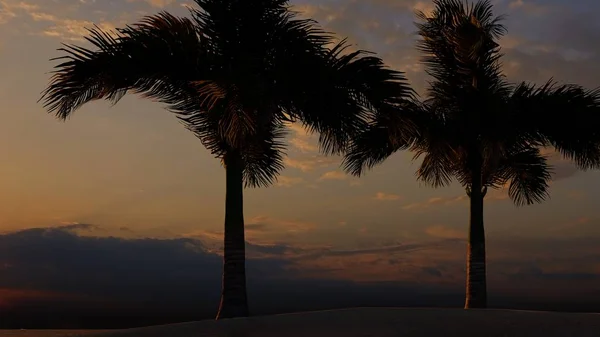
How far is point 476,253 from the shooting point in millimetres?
23453

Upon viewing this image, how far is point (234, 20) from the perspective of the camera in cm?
1895

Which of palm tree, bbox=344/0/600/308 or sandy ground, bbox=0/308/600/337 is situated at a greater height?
palm tree, bbox=344/0/600/308

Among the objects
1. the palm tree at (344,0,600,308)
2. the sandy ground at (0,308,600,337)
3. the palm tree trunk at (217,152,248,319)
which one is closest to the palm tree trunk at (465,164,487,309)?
the palm tree at (344,0,600,308)

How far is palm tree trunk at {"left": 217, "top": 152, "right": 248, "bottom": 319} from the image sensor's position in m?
17.8

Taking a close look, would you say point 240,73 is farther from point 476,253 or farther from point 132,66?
point 476,253

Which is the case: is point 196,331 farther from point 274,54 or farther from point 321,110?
point 274,54

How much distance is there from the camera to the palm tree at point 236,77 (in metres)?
17.4

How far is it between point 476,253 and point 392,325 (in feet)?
31.0

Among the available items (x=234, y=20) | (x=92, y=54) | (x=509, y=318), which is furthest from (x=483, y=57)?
(x=92, y=54)

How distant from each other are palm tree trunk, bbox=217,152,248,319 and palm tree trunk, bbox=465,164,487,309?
8779 mm

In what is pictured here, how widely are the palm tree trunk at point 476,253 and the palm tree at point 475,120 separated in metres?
0.03

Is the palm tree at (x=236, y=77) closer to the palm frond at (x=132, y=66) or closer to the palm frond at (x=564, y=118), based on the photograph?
the palm frond at (x=132, y=66)

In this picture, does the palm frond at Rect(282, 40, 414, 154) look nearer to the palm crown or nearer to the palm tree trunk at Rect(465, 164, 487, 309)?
the palm crown

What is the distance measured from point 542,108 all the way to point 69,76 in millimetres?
14673
